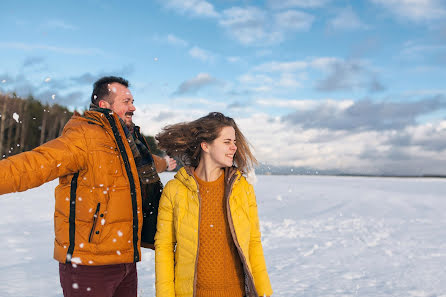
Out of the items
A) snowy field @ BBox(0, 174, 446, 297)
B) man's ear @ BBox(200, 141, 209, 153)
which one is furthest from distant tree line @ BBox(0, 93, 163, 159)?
man's ear @ BBox(200, 141, 209, 153)

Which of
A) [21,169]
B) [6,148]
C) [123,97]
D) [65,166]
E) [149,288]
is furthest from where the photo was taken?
[6,148]

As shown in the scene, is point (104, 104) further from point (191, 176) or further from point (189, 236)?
point (189, 236)

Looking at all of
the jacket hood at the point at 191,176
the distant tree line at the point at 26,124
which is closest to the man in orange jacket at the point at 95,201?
the jacket hood at the point at 191,176

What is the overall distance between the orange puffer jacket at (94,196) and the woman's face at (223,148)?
54 cm

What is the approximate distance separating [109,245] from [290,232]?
23.6 ft

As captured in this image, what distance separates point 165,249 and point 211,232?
12.4 inches

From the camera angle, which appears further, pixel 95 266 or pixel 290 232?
pixel 290 232

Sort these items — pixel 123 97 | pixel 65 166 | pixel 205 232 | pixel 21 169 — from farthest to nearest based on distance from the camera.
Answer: pixel 123 97, pixel 205 232, pixel 65 166, pixel 21 169

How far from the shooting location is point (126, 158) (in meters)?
2.63

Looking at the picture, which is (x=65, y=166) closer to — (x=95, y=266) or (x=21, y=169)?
(x=21, y=169)

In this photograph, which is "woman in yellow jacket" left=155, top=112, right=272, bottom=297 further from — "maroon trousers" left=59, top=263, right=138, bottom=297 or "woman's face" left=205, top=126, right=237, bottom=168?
"maroon trousers" left=59, top=263, right=138, bottom=297

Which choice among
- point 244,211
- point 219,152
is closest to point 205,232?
point 244,211

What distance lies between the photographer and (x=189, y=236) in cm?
254

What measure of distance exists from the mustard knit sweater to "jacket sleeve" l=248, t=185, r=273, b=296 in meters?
0.10
